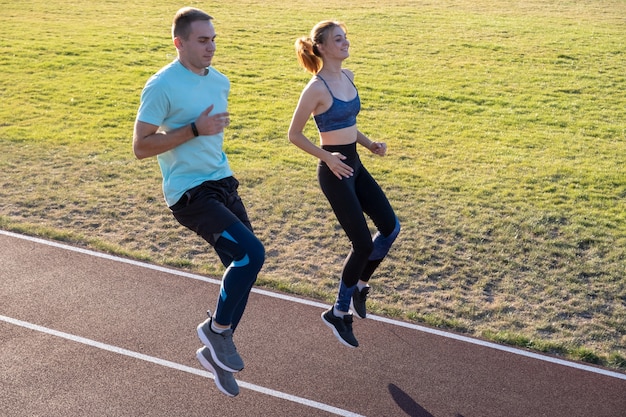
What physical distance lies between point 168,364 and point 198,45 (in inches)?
98.3

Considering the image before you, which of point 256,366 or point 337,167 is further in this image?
point 256,366

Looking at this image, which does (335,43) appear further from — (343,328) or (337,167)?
(343,328)

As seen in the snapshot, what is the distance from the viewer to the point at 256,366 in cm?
610

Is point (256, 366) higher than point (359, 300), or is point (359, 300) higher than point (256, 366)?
point (359, 300)

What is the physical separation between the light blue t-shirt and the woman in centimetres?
78

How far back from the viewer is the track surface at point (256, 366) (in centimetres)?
552

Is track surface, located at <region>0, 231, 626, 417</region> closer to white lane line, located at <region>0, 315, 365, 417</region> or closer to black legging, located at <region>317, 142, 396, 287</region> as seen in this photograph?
white lane line, located at <region>0, 315, 365, 417</region>

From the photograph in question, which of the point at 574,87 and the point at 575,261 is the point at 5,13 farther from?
the point at 575,261

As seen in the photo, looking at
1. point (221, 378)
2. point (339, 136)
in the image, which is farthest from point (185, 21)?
point (221, 378)

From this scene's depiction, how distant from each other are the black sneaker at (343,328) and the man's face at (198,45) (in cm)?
231

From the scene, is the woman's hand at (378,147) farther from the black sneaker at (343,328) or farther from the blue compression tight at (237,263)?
the blue compression tight at (237,263)

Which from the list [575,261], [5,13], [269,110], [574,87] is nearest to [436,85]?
[574,87]

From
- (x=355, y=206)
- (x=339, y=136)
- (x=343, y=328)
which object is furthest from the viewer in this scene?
(x=343, y=328)

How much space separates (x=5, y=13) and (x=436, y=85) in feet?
55.6
